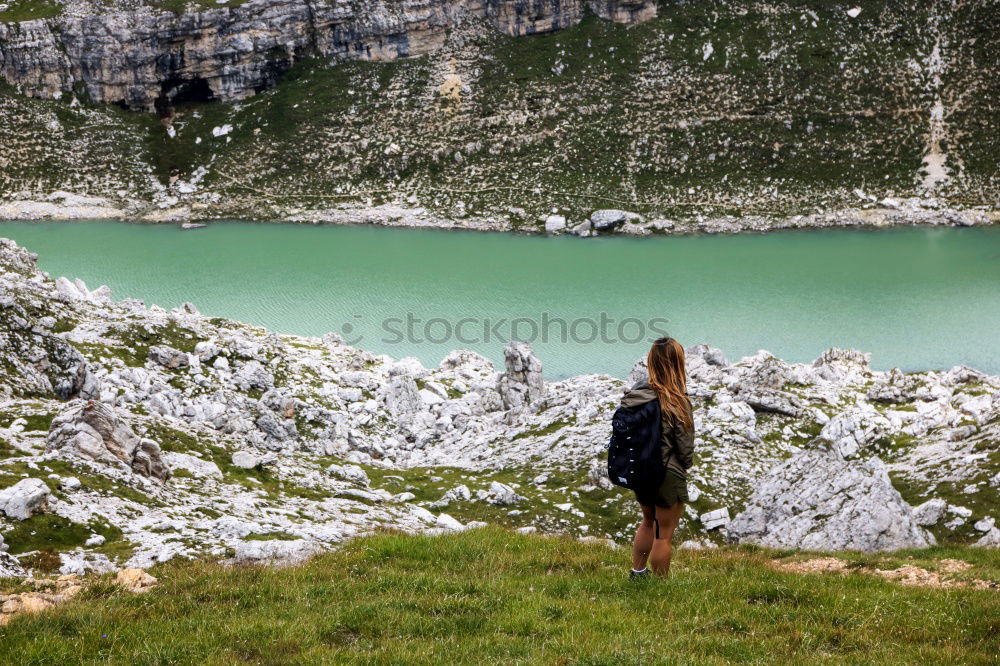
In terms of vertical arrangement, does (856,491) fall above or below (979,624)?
below

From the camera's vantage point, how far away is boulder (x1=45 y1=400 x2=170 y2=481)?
1614cm

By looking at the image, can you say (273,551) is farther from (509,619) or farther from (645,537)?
(645,537)

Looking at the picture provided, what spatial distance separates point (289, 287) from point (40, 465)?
4657 centimetres

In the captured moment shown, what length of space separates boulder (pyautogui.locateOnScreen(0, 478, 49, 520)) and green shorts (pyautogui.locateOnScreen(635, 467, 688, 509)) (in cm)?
1033

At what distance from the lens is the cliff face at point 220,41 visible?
109 metres

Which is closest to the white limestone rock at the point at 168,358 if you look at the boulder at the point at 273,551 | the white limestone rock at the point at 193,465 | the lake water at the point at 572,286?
the white limestone rock at the point at 193,465

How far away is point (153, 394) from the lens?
25.2 m

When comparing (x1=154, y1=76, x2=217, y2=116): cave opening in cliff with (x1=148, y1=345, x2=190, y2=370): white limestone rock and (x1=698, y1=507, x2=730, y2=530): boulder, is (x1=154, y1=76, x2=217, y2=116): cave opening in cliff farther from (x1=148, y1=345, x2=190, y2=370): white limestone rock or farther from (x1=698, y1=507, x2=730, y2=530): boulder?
(x1=698, y1=507, x2=730, y2=530): boulder

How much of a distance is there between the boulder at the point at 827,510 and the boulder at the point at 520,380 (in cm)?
1153

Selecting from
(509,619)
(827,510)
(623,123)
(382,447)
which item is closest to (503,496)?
(382,447)

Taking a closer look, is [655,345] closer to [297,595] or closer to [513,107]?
[297,595]

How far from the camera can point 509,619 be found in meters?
7.81

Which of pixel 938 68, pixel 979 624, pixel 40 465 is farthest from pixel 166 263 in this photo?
pixel 938 68

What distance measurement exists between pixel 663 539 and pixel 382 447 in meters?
19.7
